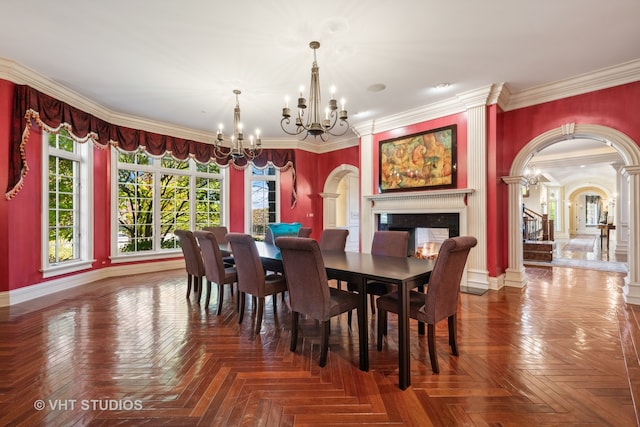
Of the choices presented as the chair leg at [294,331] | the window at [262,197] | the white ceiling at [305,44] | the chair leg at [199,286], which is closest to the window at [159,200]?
the window at [262,197]

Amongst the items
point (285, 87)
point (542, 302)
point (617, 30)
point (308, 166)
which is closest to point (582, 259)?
point (542, 302)

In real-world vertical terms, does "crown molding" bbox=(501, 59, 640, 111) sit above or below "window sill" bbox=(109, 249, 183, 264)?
above

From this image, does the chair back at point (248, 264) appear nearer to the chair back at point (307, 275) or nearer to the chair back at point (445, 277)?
the chair back at point (307, 275)

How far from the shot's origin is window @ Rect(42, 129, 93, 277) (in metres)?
4.03

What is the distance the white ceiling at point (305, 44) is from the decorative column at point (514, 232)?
53.7 inches

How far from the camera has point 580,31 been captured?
2.82m

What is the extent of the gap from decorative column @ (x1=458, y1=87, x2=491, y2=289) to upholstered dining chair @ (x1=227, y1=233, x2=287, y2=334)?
9.82 ft

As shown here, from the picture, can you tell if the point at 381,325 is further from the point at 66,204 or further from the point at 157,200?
the point at 157,200

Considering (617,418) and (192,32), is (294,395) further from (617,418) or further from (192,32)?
(192,32)

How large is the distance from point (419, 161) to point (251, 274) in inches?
137

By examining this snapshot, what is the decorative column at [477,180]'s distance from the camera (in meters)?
4.23

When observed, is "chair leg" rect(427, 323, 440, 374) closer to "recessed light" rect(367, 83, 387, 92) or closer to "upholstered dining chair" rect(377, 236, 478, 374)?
"upholstered dining chair" rect(377, 236, 478, 374)

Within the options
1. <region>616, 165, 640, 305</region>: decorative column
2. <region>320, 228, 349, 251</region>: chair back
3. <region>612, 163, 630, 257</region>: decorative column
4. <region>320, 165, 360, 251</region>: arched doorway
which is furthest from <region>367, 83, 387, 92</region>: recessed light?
<region>612, 163, 630, 257</region>: decorative column

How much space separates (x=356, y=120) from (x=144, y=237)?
15.1ft
